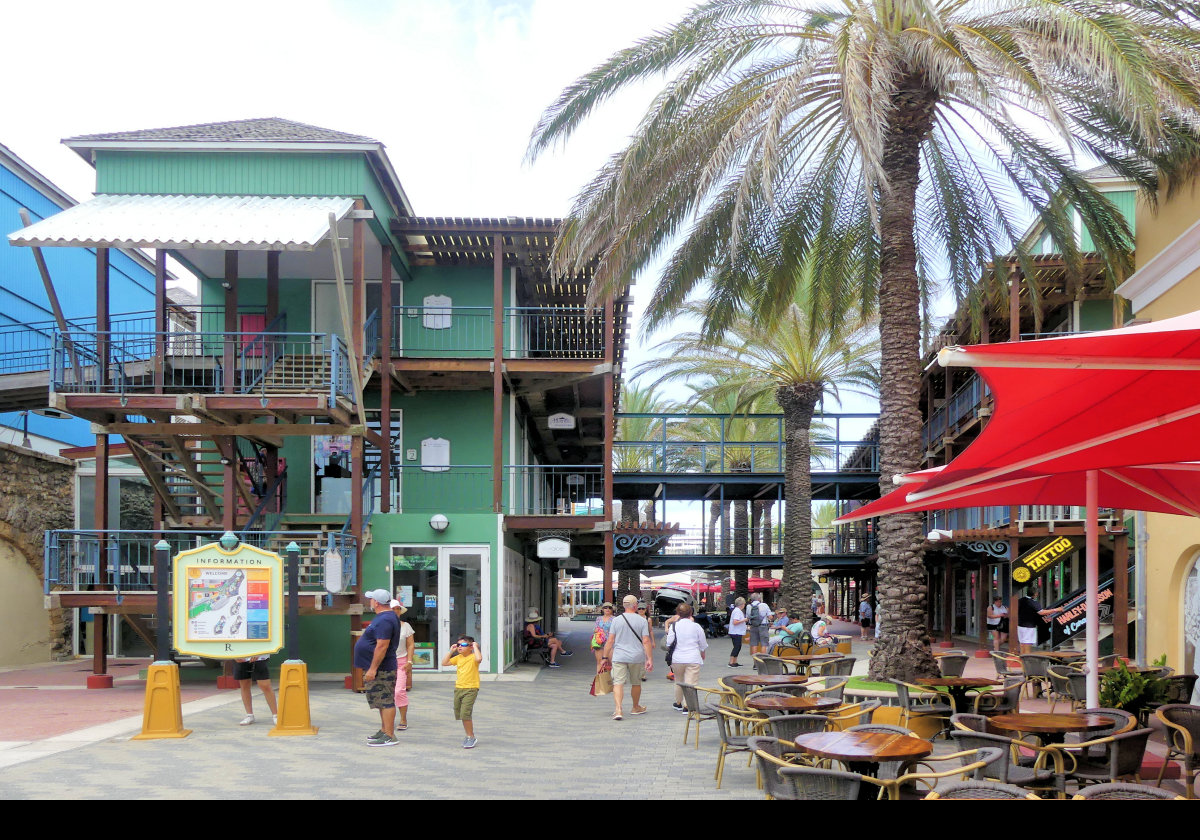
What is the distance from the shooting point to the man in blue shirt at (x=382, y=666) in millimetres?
11219

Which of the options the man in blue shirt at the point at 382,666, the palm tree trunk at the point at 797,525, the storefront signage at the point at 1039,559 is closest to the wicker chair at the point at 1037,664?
the storefront signage at the point at 1039,559

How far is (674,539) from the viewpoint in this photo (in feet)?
110

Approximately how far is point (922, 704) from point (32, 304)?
22939 millimetres

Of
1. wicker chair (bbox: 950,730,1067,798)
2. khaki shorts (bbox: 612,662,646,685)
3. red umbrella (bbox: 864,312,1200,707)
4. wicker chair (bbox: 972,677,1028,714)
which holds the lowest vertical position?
Result: khaki shorts (bbox: 612,662,646,685)

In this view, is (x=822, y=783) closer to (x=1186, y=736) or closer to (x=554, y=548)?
(x=1186, y=736)

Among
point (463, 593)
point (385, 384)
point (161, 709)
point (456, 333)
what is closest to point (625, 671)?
point (161, 709)

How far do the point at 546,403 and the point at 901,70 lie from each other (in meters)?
14.9

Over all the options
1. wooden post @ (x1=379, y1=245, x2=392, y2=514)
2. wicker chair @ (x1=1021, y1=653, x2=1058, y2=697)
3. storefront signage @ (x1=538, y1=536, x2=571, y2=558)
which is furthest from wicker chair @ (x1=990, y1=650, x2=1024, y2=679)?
wooden post @ (x1=379, y1=245, x2=392, y2=514)

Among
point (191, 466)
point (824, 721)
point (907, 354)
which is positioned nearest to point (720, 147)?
point (907, 354)

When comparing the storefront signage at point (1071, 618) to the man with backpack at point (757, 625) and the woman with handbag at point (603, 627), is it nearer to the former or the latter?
the man with backpack at point (757, 625)

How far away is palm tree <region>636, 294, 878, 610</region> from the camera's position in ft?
90.3

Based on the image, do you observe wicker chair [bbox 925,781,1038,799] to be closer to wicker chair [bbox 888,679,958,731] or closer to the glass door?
wicker chair [bbox 888,679,958,731]

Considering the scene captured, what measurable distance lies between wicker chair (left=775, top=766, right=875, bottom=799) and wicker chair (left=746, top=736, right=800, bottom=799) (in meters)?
0.08

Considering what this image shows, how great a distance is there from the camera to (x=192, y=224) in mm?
17156
